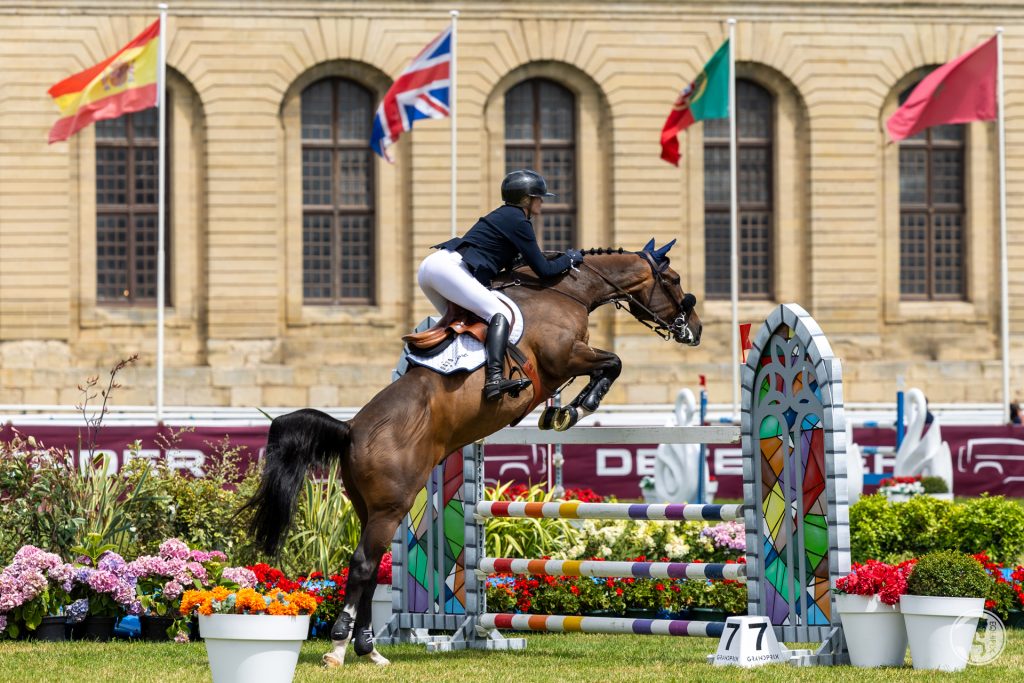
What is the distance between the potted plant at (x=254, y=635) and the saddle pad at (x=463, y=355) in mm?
2412

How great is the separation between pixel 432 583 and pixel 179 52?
29.0 m

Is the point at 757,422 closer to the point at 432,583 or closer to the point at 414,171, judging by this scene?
the point at 432,583

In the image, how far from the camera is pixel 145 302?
4272 cm

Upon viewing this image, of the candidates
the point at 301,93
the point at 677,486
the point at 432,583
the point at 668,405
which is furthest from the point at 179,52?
the point at 432,583

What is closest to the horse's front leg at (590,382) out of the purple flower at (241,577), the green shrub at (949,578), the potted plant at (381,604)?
the green shrub at (949,578)

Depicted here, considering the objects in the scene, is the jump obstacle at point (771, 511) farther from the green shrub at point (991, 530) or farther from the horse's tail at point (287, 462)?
the green shrub at point (991, 530)

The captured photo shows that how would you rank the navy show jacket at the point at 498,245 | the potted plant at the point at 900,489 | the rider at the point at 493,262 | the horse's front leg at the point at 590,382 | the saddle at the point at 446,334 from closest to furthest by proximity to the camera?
1. the rider at the point at 493,262
2. the saddle at the point at 446,334
3. the horse's front leg at the point at 590,382
4. the navy show jacket at the point at 498,245
5. the potted plant at the point at 900,489

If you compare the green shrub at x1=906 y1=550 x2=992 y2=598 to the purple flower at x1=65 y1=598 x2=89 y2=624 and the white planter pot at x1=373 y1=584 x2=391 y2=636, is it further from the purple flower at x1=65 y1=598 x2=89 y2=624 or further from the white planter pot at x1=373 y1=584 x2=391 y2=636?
the purple flower at x1=65 y1=598 x2=89 y2=624

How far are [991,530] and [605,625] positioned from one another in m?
5.73

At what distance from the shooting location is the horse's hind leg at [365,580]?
12805 millimetres

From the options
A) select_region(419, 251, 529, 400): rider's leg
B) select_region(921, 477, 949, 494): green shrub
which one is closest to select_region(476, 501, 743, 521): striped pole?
select_region(419, 251, 529, 400): rider's leg

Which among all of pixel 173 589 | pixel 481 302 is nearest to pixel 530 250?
pixel 481 302

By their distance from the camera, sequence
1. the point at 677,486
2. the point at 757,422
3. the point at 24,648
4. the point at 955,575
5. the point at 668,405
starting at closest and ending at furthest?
the point at 955,575 → the point at 757,422 → the point at 24,648 → the point at 677,486 → the point at 668,405

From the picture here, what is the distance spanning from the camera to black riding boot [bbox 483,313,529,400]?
12.9 m
